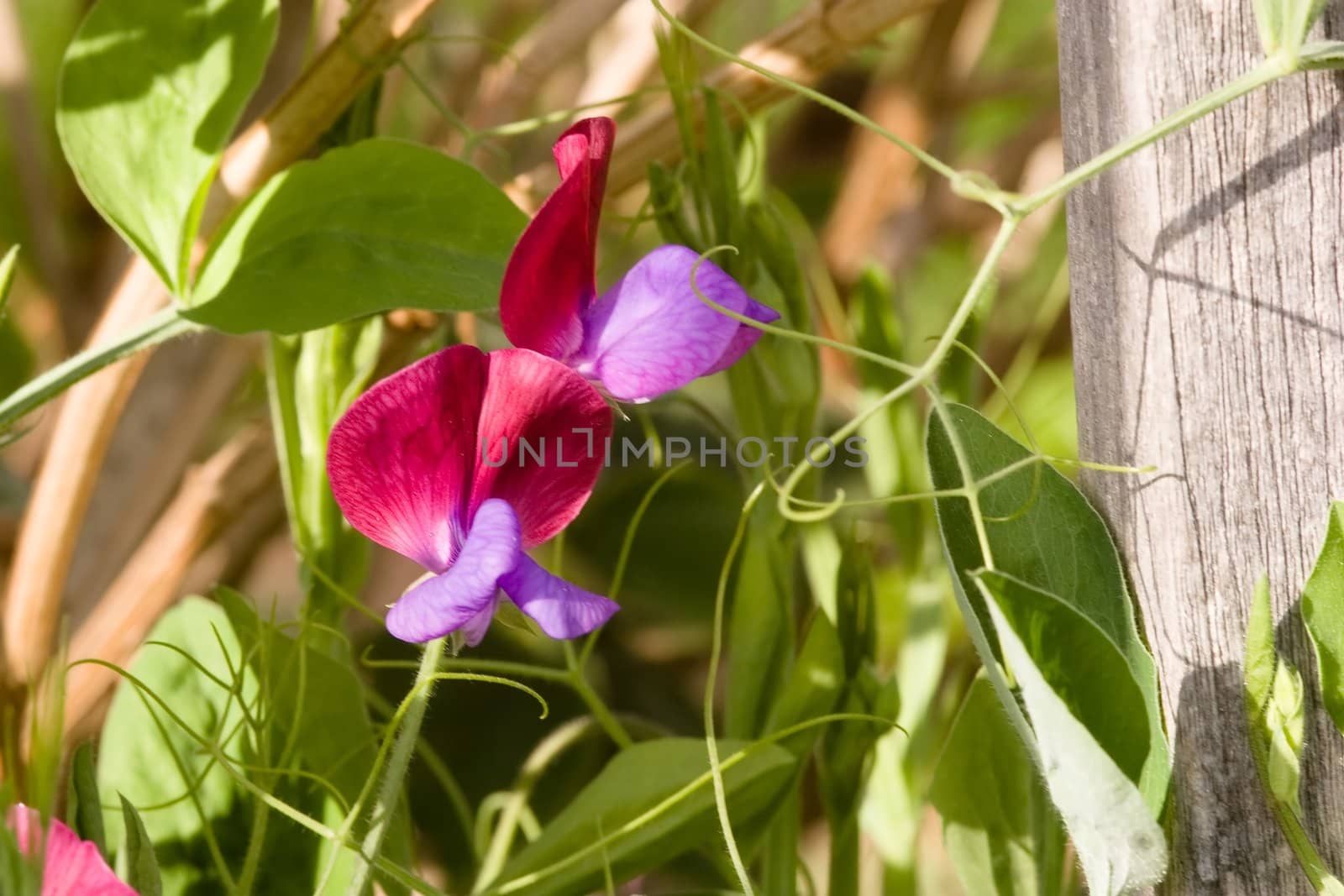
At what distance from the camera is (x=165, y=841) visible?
0.41m

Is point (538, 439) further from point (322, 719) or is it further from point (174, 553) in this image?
point (174, 553)

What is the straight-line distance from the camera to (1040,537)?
1.08 ft

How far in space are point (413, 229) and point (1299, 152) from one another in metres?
0.25

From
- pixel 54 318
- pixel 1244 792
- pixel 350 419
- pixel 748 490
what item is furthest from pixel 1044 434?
pixel 54 318

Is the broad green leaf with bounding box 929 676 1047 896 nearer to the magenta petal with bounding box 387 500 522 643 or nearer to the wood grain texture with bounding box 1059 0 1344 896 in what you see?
the wood grain texture with bounding box 1059 0 1344 896

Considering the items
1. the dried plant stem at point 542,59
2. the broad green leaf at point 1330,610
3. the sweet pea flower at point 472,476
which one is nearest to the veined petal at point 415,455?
the sweet pea flower at point 472,476

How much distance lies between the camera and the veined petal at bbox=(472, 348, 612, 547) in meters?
0.30

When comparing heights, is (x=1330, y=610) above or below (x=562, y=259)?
below

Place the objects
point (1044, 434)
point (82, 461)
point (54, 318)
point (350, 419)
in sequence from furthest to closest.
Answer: point (54, 318) < point (1044, 434) < point (82, 461) < point (350, 419)

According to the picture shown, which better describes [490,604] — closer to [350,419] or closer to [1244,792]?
[350,419]

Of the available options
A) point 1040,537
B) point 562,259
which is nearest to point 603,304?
point 562,259

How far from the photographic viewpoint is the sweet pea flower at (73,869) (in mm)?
291

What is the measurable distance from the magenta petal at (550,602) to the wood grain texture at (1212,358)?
147 millimetres

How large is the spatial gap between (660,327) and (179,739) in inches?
9.1
